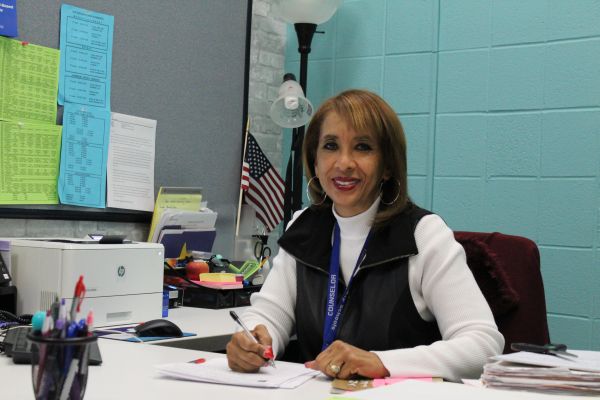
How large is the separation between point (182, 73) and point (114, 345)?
1.67 meters

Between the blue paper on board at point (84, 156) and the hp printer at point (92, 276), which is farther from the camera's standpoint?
the blue paper on board at point (84, 156)

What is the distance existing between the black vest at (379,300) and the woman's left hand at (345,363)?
12.5 inches

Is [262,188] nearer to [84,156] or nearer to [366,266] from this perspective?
[84,156]

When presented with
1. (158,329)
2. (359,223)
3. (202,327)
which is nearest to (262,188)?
(202,327)

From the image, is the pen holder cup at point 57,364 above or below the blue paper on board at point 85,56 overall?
below

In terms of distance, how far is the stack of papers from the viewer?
4.55ft

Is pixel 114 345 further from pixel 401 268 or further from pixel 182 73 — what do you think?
pixel 182 73

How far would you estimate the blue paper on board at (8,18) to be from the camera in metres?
2.60

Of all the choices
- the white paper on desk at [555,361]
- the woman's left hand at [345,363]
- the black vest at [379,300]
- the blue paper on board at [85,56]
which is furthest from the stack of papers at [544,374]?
the blue paper on board at [85,56]

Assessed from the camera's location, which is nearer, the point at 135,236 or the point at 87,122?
the point at 87,122

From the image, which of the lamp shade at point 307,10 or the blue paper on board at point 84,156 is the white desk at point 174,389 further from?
the lamp shade at point 307,10

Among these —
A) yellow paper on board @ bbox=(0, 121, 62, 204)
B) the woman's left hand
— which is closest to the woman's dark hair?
the woman's left hand

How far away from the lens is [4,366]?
1644 millimetres

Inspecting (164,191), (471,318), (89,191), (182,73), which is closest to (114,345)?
(471,318)
